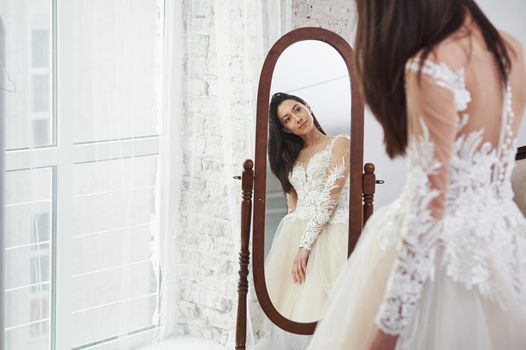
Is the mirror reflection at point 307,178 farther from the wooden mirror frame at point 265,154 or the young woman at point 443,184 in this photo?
the young woman at point 443,184

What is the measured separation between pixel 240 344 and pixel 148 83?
1043mm

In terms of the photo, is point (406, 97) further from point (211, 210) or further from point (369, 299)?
point (211, 210)

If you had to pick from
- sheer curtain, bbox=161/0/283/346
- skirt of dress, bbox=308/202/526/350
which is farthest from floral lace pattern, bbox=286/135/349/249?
skirt of dress, bbox=308/202/526/350

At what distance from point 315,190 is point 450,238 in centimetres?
96

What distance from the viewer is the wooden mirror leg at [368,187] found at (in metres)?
2.78

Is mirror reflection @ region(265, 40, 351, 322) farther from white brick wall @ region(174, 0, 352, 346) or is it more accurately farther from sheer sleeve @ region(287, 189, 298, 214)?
white brick wall @ region(174, 0, 352, 346)

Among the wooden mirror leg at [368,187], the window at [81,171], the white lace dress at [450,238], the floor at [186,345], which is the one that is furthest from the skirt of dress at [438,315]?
the floor at [186,345]

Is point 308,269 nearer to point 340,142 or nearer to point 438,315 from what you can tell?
point 340,142

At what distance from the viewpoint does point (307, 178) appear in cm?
277

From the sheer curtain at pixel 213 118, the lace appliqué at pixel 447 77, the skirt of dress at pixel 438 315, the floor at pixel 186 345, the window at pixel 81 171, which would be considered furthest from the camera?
the floor at pixel 186 345

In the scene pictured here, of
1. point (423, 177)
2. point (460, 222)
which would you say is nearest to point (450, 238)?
point (460, 222)

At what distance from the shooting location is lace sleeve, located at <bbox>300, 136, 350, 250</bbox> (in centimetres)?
278

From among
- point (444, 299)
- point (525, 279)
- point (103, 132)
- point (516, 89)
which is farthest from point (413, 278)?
point (103, 132)

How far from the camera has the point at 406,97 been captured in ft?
6.03
